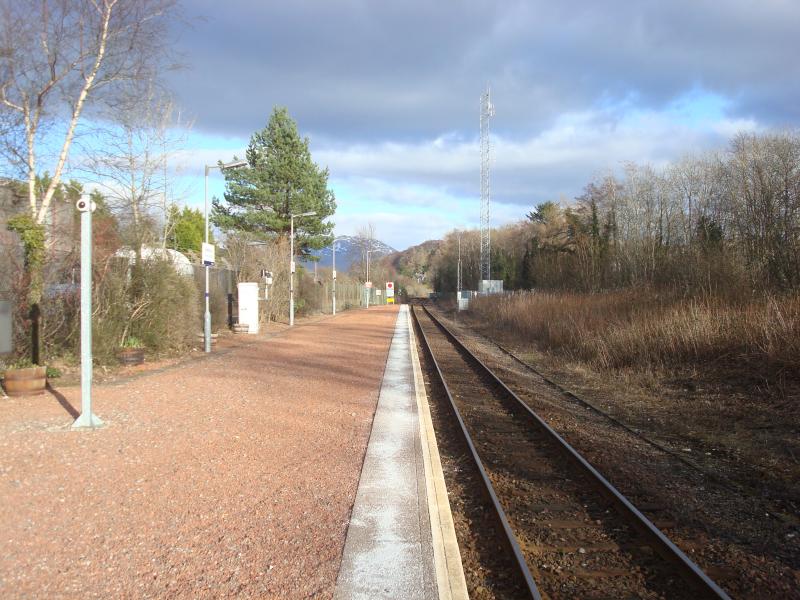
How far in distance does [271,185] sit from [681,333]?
29.1 m

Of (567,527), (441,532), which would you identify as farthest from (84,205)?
(567,527)

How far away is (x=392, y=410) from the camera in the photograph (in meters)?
9.73

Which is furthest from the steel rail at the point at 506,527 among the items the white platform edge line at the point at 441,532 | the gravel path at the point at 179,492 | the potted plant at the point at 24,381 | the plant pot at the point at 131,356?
the plant pot at the point at 131,356

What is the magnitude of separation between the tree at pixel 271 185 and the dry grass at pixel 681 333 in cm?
2075

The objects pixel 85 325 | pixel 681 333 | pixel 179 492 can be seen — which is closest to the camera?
pixel 179 492

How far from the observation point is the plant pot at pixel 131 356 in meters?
13.4

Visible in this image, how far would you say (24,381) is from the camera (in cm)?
984

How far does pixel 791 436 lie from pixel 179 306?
550 inches

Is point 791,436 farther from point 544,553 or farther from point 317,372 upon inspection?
point 317,372

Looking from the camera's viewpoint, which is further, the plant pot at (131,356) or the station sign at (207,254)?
the station sign at (207,254)

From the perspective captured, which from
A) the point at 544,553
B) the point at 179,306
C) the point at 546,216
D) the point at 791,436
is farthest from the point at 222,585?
the point at 546,216

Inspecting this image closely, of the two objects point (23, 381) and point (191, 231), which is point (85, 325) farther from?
point (191, 231)

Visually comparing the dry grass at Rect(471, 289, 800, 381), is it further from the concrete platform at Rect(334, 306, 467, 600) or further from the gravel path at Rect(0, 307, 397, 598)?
the gravel path at Rect(0, 307, 397, 598)

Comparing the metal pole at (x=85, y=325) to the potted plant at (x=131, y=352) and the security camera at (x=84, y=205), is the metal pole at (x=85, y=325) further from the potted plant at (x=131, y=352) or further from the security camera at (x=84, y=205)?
the potted plant at (x=131, y=352)
